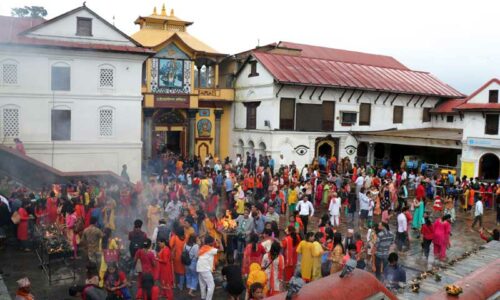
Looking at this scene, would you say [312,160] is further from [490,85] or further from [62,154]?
[62,154]

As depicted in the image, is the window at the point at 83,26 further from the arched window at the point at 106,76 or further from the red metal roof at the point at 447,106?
the red metal roof at the point at 447,106

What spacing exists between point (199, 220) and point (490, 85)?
70.8ft

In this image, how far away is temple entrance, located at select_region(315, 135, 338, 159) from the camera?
30.1m

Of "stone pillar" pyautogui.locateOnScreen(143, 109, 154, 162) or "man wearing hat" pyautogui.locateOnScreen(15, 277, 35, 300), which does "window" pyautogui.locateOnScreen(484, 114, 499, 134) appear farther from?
"man wearing hat" pyautogui.locateOnScreen(15, 277, 35, 300)

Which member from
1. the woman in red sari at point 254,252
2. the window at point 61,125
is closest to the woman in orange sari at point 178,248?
the woman in red sari at point 254,252

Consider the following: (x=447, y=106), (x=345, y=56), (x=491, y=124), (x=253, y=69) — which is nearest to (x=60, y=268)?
(x=253, y=69)

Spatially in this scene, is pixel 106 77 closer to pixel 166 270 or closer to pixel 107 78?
pixel 107 78

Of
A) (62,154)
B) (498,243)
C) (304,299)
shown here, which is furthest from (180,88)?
(304,299)

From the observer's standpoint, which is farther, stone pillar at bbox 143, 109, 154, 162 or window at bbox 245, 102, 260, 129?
window at bbox 245, 102, 260, 129

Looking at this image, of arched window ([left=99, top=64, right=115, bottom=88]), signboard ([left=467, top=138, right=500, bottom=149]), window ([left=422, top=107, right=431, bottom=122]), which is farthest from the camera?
window ([left=422, top=107, right=431, bottom=122])

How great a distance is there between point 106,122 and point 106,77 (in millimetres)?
2326

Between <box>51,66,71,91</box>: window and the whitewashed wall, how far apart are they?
19 centimetres

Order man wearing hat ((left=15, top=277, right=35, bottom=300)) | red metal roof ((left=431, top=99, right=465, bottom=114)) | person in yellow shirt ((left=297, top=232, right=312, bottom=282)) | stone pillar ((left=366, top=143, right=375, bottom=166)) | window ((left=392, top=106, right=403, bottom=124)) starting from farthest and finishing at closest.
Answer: red metal roof ((left=431, top=99, right=465, bottom=114)) → window ((left=392, top=106, right=403, bottom=124)) → stone pillar ((left=366, top=143, right=375, bottom=166)) → person in yellow shirt ((left=297, top=232, right=312, bottom=282)) → man wearing hat ((left=15, top=277, right=35, bottom=300))

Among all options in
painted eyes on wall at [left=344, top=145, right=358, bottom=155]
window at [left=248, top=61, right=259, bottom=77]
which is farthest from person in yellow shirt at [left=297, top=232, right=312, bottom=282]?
painted eyes on wall at [left=344, top=145, right=358, bottom=155]
